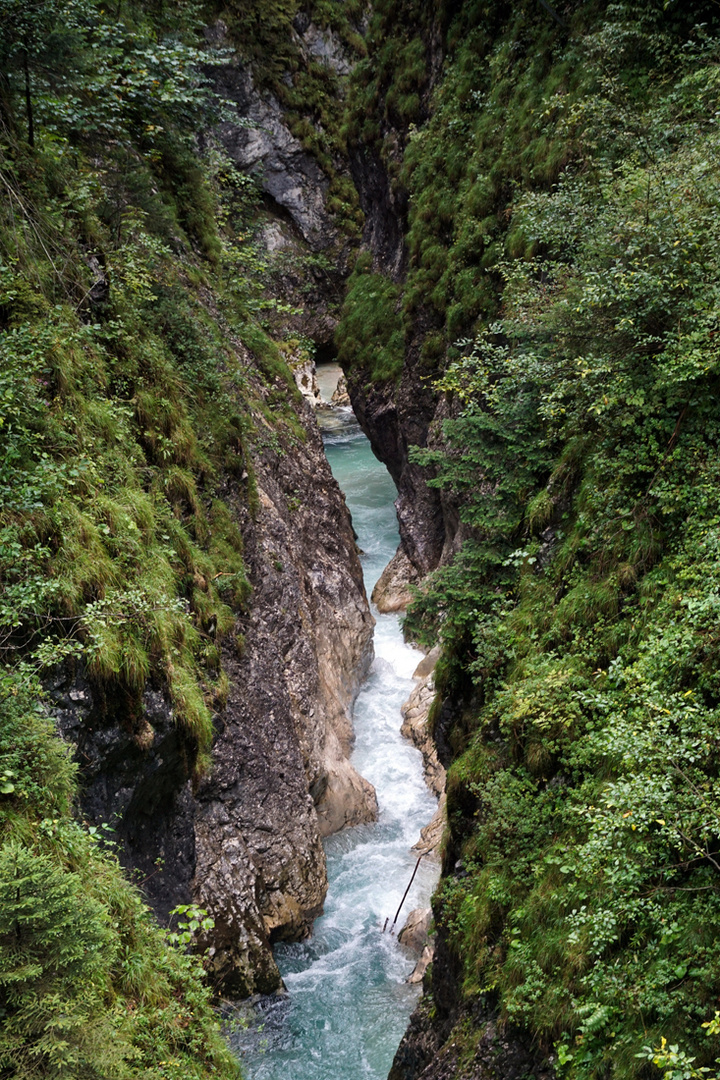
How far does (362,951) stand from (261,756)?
3922 millimetres

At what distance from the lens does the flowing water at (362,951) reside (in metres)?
9.34

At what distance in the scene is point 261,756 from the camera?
10.3 metres

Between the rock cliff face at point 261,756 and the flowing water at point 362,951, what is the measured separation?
491mm

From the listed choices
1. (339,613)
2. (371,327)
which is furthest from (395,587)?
(371,327)

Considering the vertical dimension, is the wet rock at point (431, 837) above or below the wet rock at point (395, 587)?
below

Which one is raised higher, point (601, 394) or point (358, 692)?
point (601, 394)

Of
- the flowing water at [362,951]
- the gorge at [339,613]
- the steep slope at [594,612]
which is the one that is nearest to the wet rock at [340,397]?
the gorge at [339,613]

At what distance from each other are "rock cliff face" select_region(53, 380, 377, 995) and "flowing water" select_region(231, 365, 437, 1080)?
49 centimetres

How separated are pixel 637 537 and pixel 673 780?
Answer: 262 cm

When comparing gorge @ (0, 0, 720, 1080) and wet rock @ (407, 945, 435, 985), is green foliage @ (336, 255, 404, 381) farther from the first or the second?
wet rock @ (407, 945, 435, 985)

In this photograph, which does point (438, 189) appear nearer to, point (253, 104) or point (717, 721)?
point (717, 721)

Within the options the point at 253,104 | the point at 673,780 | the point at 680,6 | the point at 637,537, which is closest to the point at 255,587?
the point at 637,537

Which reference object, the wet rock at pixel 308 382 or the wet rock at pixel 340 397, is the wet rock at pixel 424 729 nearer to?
the wet rock at pixel 308 382

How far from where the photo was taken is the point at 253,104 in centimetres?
2933
